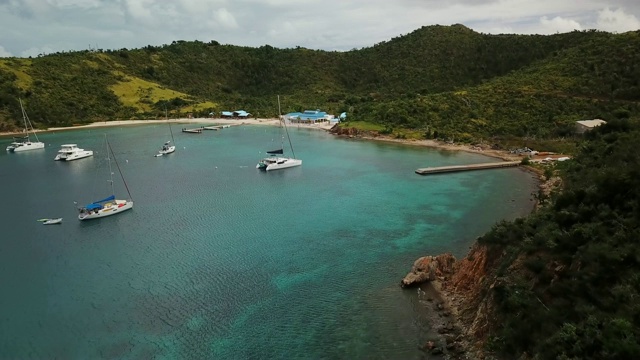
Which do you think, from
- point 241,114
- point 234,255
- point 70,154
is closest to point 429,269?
point 234,255

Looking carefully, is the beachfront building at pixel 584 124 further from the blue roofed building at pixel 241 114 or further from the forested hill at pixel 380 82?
the blue roofed building at pixel 241 114

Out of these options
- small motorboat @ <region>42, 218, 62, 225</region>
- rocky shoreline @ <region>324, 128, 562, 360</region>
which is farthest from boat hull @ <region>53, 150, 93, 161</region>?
rocky shoreline @ <region>324, 128, 562, 360</region>

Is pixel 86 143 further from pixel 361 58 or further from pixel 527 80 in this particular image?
pixel 361 58

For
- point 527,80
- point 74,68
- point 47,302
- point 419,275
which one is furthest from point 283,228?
point 74,68

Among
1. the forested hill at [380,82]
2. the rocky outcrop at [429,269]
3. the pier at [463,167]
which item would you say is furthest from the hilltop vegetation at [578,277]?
the pier at [463,167]

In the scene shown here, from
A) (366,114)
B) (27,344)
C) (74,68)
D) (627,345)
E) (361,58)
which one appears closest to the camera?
(627,345)

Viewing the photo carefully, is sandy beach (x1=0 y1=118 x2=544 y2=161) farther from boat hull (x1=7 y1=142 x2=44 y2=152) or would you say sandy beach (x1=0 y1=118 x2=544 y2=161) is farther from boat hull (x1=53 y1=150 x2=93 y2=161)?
boat hull (x1=53 y1=150 x2=93 y2=161)
